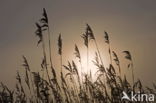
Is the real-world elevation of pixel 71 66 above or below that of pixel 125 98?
above

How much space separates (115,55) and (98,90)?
804 mm

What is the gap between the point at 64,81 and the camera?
264 inches

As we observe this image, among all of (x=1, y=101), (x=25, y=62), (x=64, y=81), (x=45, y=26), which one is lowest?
(x=1, y=101)

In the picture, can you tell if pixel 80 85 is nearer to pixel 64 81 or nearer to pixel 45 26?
pixel 64 81

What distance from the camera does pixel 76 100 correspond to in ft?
21.7

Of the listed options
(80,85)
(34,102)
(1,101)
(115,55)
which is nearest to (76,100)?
(80,85)

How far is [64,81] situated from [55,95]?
0.68 meters

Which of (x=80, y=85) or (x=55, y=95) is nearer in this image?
(x=55, y=95)

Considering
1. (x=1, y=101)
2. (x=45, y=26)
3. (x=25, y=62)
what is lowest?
(x=1, y=101)

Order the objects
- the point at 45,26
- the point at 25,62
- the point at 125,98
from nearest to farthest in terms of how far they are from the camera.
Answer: the point at 125,98
the point at 45,26
the point at 25,62

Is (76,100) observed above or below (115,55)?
below

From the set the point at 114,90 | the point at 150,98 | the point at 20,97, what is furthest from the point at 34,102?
the point at 150,98

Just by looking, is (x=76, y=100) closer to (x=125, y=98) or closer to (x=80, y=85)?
(x=80, y=85)

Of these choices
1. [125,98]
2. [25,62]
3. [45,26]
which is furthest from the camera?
[25,62]
